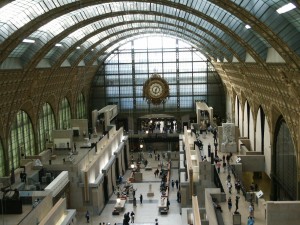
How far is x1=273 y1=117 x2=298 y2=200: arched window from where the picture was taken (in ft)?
120

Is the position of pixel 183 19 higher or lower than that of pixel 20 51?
higher

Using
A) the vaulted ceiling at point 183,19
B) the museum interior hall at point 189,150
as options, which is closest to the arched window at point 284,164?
the museum interior hall at point 189,150

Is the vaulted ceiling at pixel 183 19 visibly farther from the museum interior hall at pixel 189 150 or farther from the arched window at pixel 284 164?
the arched window at pixel 284 164

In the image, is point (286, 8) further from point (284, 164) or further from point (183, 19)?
point (183, 19)

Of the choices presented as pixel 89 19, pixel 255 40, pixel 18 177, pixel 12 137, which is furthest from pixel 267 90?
pixel 12 137

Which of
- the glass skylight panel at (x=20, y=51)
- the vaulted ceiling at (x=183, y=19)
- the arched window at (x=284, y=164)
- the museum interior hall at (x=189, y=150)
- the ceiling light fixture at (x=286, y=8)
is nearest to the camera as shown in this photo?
the ceiling light fixture at (x=286, y=8)

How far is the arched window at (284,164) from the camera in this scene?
36.5 meters

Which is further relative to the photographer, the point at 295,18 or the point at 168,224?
the point at 168,224

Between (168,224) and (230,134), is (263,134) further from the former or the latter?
(168,224)

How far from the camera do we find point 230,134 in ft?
156

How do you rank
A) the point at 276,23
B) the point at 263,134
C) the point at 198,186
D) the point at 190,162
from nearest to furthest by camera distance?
the point at 276,23 < the point at 198,186 < the point at 190,162 < the point at 263,134

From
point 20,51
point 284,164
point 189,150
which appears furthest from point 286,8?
point 20,51

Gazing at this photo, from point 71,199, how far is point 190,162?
11.6 metres

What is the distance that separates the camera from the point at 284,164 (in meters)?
39.4
